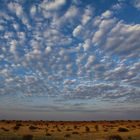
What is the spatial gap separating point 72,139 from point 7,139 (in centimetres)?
808

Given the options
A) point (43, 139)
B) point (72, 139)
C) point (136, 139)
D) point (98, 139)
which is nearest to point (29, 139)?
point (43, 139)

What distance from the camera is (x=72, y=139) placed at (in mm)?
34594

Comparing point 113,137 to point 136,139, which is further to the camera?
point 136,139

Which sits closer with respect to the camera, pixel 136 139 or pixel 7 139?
pixel 7 139

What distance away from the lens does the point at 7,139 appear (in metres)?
32.7

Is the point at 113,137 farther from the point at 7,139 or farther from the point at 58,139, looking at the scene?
the point at 7,139

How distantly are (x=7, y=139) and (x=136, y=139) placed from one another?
53.6ft

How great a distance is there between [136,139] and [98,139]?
511 cm

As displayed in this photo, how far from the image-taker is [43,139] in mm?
34500

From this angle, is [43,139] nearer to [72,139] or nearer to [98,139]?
[72,139]

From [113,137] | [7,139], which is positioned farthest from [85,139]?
[7,139]

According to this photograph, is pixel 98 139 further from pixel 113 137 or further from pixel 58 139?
pixel 58 139

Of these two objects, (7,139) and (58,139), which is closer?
(7,139)

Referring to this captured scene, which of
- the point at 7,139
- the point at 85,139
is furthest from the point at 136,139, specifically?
the point at 7,139
